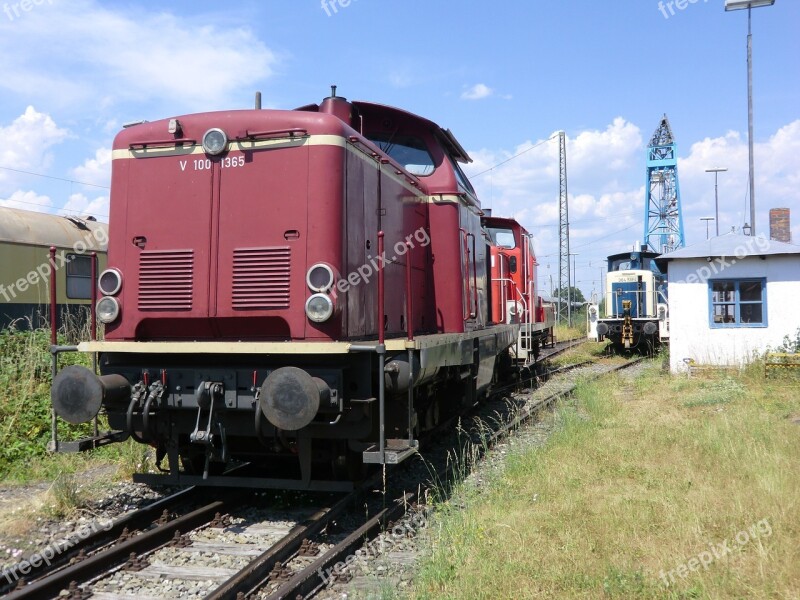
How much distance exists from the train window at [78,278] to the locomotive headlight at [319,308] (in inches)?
365

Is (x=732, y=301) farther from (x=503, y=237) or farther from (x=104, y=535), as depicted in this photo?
(x=104, y=535)

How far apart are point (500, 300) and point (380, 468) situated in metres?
5.57

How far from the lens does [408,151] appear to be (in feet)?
25.5

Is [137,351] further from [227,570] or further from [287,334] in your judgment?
[227,570]

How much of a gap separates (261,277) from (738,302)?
1294 centimetres

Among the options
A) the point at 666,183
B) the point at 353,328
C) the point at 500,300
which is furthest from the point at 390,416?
the point at 666,183

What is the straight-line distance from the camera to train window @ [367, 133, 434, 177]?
7586 mm

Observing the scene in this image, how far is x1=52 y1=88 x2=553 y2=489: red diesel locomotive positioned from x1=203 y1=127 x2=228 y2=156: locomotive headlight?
0.01m

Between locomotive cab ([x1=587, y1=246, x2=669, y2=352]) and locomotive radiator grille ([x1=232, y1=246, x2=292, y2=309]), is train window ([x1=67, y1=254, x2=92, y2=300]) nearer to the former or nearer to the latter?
locomotive radiator grille ([x1=232, y1=246, x2=292, y2=309])
